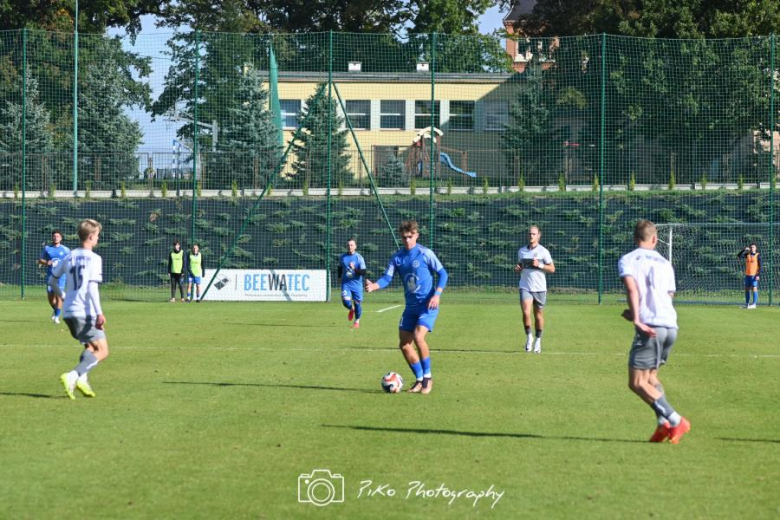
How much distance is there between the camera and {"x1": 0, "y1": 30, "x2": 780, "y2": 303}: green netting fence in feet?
114

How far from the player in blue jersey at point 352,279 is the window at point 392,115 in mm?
12685

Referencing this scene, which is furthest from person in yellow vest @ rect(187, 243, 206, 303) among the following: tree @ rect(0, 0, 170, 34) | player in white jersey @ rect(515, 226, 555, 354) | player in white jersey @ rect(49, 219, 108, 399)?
tree @ rect(0, 0, 170, 34)

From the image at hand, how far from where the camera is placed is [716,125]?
34.9 meters

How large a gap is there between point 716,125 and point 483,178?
7929mm

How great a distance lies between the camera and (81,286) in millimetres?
11914

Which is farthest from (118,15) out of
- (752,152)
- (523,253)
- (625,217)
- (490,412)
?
(490,412)

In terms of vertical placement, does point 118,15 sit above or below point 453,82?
above

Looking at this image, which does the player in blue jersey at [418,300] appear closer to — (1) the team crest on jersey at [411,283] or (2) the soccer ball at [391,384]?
(1) the team crest on jersey at [411,283]

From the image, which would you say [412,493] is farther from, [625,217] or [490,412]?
[625,217]

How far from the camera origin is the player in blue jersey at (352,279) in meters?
23.0

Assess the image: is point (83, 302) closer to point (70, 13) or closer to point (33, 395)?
point (33, 395)

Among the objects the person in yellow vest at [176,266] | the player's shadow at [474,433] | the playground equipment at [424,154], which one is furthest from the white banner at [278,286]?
the player's shadow at [474,433]

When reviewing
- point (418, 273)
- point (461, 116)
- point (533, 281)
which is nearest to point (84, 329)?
point (418, 273)

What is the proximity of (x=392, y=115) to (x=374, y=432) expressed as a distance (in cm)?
2715
